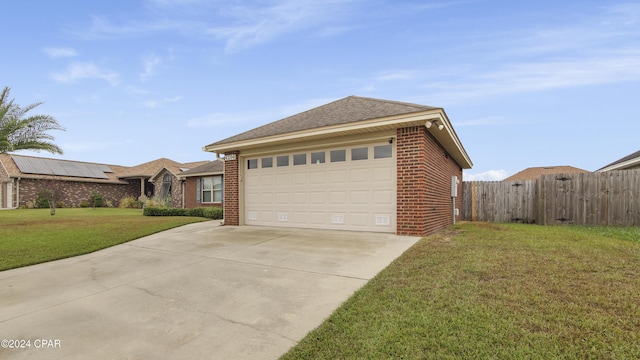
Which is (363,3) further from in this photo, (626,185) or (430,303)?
(626,185)

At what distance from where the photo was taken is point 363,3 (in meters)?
9.34

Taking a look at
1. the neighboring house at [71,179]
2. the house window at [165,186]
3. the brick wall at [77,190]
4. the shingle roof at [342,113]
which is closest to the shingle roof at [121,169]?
the neighboring house at [71,179]

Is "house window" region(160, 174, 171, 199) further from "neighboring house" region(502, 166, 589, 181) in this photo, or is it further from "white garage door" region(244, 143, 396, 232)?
"neighboring house" region(502, 166, 589, 181)

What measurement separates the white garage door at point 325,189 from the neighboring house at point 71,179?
51.3 ft

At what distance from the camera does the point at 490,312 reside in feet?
9.17

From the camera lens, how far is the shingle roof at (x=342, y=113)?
24.6 feet

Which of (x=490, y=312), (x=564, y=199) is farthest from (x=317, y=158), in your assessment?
(x=564, y=199)

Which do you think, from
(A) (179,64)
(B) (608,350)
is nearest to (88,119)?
(A) (179,64)

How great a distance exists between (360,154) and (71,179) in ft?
98.4

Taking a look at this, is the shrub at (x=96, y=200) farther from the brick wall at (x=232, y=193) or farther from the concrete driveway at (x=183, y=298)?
the concrete driveway at (x=183, y=298)

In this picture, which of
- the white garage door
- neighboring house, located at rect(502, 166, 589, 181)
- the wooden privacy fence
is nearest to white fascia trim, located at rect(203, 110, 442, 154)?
the white garage door

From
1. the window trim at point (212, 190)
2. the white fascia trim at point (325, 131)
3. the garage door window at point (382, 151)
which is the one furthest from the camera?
the window trim at point (212, 190)

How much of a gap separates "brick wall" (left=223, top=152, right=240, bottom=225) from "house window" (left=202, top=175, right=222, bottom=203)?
31.3 ft

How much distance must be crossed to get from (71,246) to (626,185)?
17.3 meters
